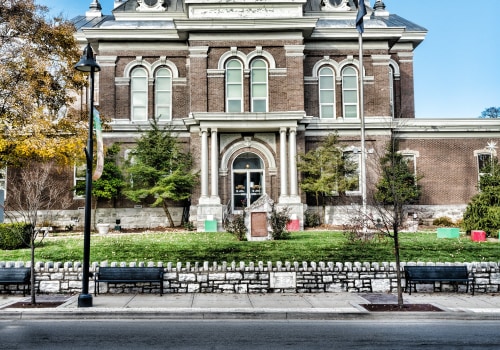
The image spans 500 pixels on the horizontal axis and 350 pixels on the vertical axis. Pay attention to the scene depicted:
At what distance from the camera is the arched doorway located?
1171 inches

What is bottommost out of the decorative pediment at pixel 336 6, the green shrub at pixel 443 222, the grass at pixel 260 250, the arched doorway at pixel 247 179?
the grass at pixel 260 250

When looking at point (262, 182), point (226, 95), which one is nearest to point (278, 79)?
point (226, 95)

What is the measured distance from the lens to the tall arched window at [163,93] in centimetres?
3219

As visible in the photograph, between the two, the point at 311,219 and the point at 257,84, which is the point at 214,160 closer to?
the point at 257,84

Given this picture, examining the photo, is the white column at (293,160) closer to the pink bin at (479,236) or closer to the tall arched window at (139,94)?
the tall arched window at (139,94)

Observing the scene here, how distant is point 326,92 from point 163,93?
34.8 ft

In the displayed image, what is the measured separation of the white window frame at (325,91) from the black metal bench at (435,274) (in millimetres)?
19048

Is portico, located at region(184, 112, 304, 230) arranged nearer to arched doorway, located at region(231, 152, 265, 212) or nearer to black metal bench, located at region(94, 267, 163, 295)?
arched doorway, located at region(231, 152, 265, 212)

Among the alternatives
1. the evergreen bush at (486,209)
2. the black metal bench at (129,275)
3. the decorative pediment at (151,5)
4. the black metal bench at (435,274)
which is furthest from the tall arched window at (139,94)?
the black metal bench at (435,274)

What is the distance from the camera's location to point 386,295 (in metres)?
13.9

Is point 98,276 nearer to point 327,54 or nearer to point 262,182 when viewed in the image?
point 262,182

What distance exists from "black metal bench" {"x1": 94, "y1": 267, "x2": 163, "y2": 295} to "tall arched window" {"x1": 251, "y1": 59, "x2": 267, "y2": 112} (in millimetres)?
18144

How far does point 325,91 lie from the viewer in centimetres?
3225

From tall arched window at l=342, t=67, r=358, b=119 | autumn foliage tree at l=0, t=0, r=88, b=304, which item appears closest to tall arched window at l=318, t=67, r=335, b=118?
tall arched window at l=342, t=67, r=358, b=119
